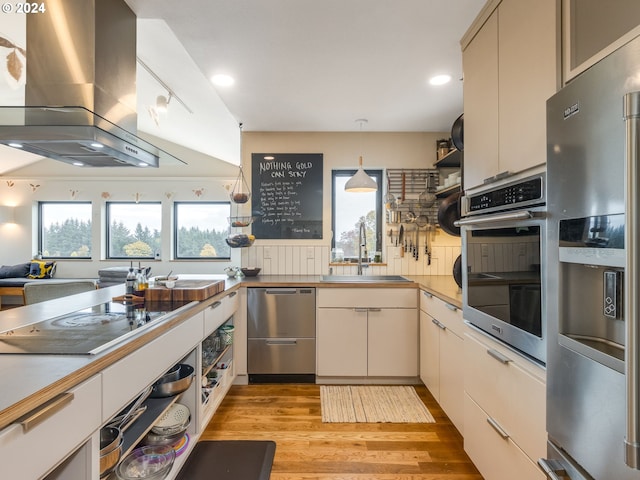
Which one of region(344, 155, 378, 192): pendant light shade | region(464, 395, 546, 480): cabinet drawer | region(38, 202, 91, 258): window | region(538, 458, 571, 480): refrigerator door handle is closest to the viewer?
region(538, 458, 571, 480): refrigerator door handle

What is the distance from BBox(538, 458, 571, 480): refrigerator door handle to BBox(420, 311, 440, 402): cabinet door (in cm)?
123

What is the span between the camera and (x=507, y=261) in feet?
4.21

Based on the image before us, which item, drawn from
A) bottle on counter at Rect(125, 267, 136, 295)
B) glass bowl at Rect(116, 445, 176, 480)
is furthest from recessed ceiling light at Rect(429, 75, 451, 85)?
glass bowl at Rect(116, 445, 176, 480)

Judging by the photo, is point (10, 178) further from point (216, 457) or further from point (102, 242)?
point (216, 457)

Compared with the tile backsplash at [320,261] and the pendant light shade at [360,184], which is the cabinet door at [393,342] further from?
the pendant light shade at [360,184]

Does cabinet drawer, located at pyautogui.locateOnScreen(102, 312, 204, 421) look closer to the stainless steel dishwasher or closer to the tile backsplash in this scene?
the stainless steel dishwasher

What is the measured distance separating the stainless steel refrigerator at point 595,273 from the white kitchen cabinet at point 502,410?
16 cm

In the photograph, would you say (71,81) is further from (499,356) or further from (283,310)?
(499,356)

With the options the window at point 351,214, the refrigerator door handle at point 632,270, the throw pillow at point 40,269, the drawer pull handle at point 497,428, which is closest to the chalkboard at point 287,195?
the window at point 351,214

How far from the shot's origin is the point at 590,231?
0.77 meters

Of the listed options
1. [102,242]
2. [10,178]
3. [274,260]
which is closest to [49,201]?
[10,178]

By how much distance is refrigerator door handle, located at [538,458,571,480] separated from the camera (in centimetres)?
90

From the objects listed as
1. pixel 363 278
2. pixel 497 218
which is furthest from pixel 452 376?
pixel 363 278

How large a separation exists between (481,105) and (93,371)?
1.86 metres
